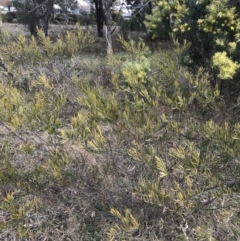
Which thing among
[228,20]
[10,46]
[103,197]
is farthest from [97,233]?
[228,20]

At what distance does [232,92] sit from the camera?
381 cm

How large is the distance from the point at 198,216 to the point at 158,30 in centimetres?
243

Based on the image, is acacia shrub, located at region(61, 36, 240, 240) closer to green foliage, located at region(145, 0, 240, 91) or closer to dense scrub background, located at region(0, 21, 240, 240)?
dense scrub background, located at region(0, 21, 240, 240)

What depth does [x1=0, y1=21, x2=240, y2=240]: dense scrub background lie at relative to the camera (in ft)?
6.30

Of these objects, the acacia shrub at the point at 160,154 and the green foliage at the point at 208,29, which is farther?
the green foliage at the point at 208,29

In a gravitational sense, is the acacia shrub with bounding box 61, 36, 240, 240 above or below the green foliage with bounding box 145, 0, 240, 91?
below

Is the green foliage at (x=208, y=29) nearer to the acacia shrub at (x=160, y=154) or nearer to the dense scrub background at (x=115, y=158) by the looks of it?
the dense scrub background at (x=115, y=158)

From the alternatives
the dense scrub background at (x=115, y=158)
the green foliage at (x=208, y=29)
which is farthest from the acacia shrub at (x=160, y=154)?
the green foliage at (x=208, y=29)

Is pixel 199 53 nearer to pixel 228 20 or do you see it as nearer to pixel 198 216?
pixel 228 20

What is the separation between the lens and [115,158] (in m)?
2.39

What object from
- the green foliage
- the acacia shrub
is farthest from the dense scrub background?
the green foliage

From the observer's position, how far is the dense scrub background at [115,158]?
1.92m

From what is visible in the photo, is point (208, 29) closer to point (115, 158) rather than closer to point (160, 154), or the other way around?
point (160, 154)

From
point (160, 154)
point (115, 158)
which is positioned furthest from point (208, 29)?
point (115, 158)
